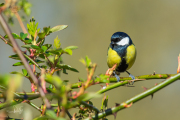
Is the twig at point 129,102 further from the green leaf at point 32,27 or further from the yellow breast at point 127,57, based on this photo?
the yellow breast at point 127,57

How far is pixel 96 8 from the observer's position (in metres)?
4.64

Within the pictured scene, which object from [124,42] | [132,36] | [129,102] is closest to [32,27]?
[129,102]

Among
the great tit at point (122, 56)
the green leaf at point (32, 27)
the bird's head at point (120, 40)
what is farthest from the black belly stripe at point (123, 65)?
the green leaf at point (32, 27)

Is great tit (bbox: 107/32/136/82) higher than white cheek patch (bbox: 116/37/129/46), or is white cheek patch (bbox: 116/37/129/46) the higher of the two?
white cheek patch (bbox: 116/37/129/46)

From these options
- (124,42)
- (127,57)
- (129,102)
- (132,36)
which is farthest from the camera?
(132,36)

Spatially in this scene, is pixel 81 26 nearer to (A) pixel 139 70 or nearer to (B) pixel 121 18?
(B) pixel 121 18

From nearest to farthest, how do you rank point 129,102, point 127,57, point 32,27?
point 129,102 < point 32,27 < point 127,57

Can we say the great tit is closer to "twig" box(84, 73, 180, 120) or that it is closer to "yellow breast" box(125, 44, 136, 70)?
"yellow breast" box(125, 44, 136, 70)

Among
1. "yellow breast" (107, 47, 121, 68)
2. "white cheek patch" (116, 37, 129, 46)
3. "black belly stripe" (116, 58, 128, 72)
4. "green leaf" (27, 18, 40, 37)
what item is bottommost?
"black belly stripe" (116, 58, 128, 72)

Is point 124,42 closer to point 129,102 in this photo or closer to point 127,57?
point 127,57

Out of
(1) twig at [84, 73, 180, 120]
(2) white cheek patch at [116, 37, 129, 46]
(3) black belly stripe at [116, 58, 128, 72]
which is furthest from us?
(2) white cheek patch at [116, 37, 129, 46]

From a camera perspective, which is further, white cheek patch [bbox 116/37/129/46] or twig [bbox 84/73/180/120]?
white cheek patch [bbox 116/37/129/46]

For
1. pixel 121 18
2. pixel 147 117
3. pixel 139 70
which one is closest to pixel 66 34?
pixel 121 18

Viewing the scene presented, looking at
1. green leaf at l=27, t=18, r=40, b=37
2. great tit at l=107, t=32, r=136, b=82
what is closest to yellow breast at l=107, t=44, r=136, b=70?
great tit at l=107, t=32, r=136, b=82
